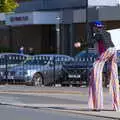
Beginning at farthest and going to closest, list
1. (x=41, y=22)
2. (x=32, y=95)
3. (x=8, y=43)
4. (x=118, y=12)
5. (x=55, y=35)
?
(x=8, y=43)
(x=55, y=35)
(x=41, y=22)
(x=118, y=12)
(x=32, y=95)

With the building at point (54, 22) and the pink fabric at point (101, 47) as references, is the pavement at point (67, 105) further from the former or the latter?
the building at point (54, 22)

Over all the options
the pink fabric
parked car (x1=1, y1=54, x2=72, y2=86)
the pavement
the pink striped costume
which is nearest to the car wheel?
parked car (x1=1, y1=54, x2=72, y2=86)

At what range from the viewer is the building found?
4597 cm

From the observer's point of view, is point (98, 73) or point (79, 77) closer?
point (98, 73)

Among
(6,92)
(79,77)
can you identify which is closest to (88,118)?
(6,92)

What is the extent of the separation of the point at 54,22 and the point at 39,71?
24.0 meters

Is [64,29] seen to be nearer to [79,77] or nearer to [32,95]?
[79,77]

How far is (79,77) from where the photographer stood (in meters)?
23.8

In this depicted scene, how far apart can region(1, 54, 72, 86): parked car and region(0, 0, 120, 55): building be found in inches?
766

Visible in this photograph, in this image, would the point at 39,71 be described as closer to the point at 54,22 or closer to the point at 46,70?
the point at 46,70

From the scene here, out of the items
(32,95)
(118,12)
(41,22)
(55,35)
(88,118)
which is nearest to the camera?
(88,118)

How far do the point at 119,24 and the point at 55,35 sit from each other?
981 centimetres

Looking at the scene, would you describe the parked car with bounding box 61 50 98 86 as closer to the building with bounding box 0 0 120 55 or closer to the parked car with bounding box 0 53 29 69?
the parked car with bounding box 0 53 29 69

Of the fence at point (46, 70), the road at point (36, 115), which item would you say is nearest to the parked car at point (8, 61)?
the fence at point (46, 70)
